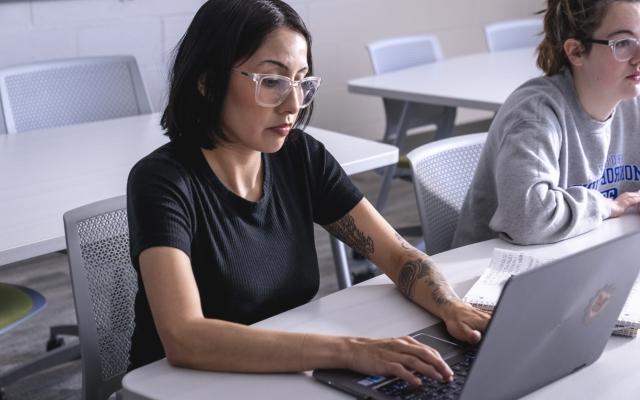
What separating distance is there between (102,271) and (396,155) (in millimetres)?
923

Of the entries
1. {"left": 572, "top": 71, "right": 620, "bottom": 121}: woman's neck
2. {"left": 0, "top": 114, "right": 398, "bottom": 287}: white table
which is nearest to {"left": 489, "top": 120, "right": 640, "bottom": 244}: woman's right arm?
{"left": 572, "top": 71, "right": 620, "bottom": 121}: woman's neck

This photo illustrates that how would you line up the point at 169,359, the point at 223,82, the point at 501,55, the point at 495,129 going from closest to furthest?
1. the point at 169,359
2. the point at 223,82
3. the point at 495,129
4. the point at 501,55

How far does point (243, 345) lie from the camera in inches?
48.9

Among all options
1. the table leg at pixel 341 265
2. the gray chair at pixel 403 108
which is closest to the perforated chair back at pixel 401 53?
the gray chair at pixel 403 108

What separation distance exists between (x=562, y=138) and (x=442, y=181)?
29cm

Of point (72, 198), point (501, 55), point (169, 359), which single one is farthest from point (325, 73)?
point (169, 359)

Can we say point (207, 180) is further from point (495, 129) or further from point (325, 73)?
point (325, 73)

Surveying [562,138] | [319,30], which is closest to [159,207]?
[562,138]

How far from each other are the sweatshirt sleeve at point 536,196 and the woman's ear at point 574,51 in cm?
16

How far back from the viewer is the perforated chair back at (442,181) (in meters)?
1.95

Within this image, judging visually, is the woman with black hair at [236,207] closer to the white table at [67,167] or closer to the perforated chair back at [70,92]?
the white table at [67,167]

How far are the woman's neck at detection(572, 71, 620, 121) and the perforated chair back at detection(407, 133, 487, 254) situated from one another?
0.98 ft

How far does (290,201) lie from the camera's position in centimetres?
161

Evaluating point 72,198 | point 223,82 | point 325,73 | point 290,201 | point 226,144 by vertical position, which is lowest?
point 325,73
